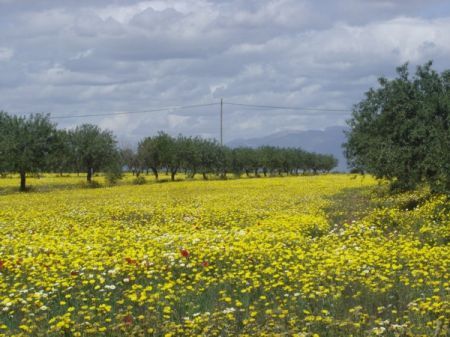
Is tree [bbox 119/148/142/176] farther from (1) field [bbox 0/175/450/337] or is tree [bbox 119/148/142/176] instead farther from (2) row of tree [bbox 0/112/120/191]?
(1) field [bbox 0/175/450/337]

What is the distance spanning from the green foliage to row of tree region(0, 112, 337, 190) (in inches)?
1451

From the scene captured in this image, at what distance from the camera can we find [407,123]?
27234 mm

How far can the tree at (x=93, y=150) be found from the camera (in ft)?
234

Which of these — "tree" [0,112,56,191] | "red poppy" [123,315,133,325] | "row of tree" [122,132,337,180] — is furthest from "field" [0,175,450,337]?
"row of tree" [122,132,337,180]

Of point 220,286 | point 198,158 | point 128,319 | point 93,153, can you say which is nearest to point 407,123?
point 220,286

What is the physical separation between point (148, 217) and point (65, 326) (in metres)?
14.6

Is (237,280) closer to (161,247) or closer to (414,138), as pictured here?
(161,247)

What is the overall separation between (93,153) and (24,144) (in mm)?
15147

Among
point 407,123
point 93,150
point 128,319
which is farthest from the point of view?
point 93,150

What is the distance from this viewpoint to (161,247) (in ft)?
41.7

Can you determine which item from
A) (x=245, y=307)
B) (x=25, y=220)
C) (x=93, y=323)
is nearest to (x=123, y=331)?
(x=93, y=323)

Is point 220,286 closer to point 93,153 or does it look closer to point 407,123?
point 407,123

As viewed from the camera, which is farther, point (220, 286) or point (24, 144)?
Result: point (24, 144)

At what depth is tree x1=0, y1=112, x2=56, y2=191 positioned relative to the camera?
55125 mm
